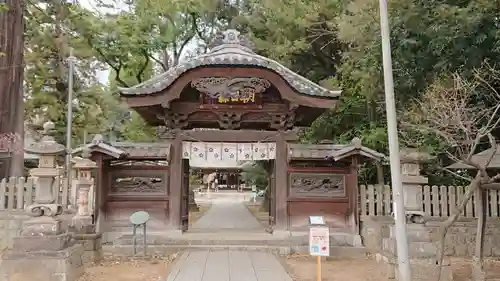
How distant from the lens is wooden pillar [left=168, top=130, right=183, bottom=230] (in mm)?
12594

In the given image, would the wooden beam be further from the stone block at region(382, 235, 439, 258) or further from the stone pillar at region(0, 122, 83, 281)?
the stone block at region(382, 235, 439, 258)

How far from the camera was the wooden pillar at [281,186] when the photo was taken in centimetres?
1269

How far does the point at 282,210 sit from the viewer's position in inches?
500

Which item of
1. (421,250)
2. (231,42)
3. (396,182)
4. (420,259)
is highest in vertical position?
(231,42)

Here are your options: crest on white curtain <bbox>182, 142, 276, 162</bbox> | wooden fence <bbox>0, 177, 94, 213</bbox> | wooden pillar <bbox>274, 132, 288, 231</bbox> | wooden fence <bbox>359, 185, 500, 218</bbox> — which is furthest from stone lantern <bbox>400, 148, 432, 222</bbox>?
wooden fence <bbox>0, 177, 94, 213</bbox>

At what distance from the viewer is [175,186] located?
12.7m

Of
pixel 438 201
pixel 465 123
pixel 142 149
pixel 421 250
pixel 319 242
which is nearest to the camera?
pixel 319 242

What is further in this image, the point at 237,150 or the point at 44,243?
the point at 237,150

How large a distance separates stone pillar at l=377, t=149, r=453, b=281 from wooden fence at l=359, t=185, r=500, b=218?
12.5 feet

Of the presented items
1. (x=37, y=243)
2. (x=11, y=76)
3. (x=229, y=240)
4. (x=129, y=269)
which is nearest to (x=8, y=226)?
(x=129, y=269)

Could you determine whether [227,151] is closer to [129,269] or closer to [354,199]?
[354,199]

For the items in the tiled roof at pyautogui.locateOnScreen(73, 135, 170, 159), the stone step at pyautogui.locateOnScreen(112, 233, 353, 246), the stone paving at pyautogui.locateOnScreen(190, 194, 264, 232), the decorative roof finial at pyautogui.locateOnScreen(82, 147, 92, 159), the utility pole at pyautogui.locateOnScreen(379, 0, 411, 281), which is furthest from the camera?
the stone paving at pyautogui.locateOnScreen(190, 194, 264, 232)

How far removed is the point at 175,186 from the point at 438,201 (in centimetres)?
716

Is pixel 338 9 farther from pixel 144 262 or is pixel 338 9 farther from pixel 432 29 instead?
pixel 144 262
